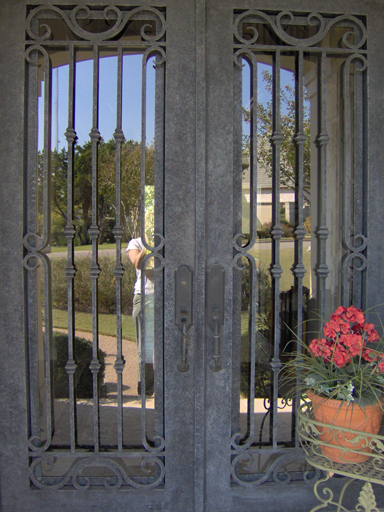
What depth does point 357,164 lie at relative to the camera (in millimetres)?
2084

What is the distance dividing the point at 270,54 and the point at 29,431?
2.23 meters

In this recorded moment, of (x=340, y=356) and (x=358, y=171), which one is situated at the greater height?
(x=358, y=171)

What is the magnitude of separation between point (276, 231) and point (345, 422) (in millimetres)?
900

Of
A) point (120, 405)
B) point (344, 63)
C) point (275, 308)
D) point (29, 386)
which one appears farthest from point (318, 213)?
point (29, 386)

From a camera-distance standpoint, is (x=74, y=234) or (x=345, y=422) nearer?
(x=345, y=422)

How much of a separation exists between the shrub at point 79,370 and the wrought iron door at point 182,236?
0.03 ft

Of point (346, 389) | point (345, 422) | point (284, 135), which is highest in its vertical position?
point (284, 135)

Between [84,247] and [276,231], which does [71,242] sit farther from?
[276,231]

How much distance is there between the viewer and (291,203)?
208 centimetres

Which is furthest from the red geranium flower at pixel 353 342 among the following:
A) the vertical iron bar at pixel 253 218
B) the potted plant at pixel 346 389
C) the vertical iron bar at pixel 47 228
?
the vertical iron bar at pixel 47 228

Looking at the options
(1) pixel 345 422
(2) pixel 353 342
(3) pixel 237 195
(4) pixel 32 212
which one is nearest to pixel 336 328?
(2) pixel 353 342

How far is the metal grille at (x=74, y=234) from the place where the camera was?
79.4 inches

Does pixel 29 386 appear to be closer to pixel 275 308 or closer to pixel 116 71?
pixel 275 308

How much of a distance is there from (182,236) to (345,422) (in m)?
1.08
